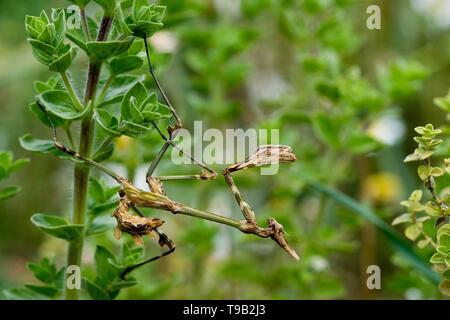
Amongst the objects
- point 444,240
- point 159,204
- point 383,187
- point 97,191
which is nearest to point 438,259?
point 444,240

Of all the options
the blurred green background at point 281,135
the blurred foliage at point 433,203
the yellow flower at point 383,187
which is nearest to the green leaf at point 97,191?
the blurred green background at point 281,135

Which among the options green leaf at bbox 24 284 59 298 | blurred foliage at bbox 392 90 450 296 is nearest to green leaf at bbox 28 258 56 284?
green leaf at bbox 24 284 59 298

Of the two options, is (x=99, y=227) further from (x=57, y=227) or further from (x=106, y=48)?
(x=106, y=48)

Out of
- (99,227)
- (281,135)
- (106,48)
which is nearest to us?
(106,48)

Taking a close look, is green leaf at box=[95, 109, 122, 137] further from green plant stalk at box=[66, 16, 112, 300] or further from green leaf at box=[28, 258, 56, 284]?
green leaf at box=[28, 258, 56, 284]

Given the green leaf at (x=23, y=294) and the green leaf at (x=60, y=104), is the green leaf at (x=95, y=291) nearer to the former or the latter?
the green leaf at (x=23, y=294)

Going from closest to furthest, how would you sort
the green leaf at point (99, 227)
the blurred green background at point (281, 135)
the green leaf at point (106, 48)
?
1. the green leaf at point (106, 48)
2. the green leaf at point (99, 227)
3. the blurred green background at point (281, 135)
